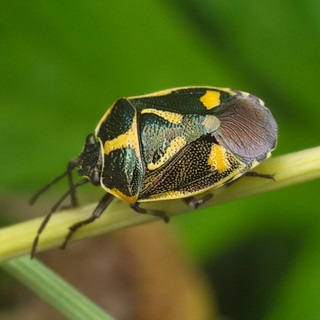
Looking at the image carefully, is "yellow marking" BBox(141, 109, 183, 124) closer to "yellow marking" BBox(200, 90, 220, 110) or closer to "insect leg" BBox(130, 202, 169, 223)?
"yellow marking" BBox(200, 90, 220, 110)

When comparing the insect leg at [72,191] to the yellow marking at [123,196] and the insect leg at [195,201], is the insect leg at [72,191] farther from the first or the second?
the insect leg at [195,201]

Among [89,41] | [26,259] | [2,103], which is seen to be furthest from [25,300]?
[26,259]

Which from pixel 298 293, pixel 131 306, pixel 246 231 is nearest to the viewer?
pixel 298 293

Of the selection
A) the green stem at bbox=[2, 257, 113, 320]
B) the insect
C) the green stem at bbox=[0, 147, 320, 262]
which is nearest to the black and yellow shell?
the insect

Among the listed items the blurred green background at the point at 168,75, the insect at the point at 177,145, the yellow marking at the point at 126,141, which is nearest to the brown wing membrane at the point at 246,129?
the insect at the point at 177,145

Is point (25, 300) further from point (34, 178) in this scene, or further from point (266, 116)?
point (266, 116)

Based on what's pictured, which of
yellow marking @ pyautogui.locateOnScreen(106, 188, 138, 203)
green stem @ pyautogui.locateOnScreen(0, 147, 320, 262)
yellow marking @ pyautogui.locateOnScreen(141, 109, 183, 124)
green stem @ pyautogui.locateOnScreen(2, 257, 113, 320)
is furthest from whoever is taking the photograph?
yellow marking @ pyautogui.locateOnScreen(141, 109, 183, 124)

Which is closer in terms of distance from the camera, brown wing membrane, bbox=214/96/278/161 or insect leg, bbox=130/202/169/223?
insect leg, bbox=130/202/169/223

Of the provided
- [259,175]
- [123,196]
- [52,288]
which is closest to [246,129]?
[259,175]
